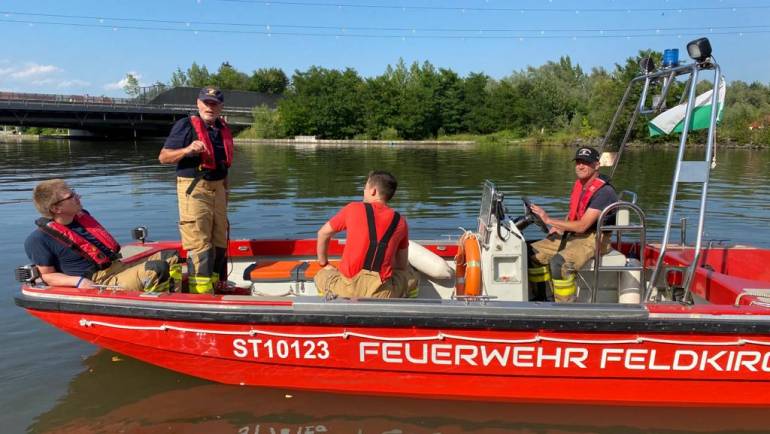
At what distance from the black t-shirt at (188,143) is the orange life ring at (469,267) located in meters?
2.26

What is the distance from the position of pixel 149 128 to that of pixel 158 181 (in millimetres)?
52607

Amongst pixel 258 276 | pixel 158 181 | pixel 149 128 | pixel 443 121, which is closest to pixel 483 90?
pixel 443 121

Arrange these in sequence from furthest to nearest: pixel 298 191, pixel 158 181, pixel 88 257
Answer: pixel 158 181
pixel 298 191
pixel 88 257

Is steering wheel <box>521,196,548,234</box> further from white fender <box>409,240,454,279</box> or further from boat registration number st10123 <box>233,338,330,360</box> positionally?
boat registration number st10123 <box>233,338,330,360</box>

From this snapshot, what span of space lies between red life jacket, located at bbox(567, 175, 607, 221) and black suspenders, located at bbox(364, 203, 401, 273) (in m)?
1.70

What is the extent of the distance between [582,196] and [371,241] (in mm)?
1964

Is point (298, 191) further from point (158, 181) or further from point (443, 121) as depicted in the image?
point (443, 121)

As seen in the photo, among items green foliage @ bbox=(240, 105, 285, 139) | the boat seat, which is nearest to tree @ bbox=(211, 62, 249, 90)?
green foliage @ bbox=(240, 105, 285, 139)

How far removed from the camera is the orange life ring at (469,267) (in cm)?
434

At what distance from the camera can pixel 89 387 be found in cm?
452

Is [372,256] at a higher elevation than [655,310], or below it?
higher

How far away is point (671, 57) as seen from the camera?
4363 millimetres

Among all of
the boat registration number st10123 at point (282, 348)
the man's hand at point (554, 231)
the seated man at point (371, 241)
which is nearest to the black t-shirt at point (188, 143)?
the seated man at point (371, 241)

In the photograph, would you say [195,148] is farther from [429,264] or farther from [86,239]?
[429,264]
